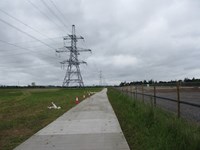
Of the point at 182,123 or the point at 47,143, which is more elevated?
the point at 182,123

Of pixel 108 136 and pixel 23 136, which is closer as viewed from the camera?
pixel 108 136

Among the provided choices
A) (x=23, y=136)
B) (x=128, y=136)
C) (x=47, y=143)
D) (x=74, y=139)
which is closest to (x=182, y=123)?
(x=128, y=136)

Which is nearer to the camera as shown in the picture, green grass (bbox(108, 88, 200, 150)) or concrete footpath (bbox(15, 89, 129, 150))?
green grass (bbox(108, 88, 200, 150))

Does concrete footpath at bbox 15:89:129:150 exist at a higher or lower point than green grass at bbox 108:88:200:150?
lower

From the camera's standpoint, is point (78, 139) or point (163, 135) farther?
point (78, 139)

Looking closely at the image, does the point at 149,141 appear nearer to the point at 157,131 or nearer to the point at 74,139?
the point at 157,131

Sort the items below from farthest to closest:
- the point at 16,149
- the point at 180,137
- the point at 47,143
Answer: the point at 47,143 < the point at 16,149 < the point at 180,137

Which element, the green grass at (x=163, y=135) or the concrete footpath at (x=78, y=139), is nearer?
the green grass at (x=163, y=135)

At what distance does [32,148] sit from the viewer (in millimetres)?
6730

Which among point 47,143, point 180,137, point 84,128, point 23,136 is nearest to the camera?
point 180,137

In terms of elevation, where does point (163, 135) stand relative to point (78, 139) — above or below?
above

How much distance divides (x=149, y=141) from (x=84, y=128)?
3317mm

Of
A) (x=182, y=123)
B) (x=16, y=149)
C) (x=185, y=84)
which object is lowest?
(x=16, y=149)

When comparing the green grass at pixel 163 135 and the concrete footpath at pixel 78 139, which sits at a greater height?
the green grass at pixel 163 135
